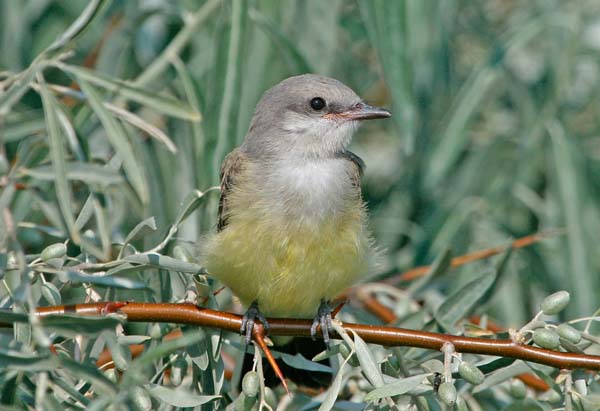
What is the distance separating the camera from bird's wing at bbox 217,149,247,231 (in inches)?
140

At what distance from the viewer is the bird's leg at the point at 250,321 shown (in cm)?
306

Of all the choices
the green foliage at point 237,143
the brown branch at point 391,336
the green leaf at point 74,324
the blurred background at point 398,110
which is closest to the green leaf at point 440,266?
the green foliage at point 237,143

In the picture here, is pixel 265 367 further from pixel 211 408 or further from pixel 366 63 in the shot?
pixel 366 63

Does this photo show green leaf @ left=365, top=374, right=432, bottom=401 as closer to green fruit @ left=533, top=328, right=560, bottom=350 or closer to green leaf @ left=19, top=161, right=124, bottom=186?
green fruit @ left=533, top=328, right=560, bottom=350

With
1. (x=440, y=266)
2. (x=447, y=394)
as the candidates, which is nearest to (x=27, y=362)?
(x=447, y=394)

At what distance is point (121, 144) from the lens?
2.89 m

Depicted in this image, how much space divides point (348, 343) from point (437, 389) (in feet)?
0.86

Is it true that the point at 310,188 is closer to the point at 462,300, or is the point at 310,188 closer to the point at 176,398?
the point at 462,300

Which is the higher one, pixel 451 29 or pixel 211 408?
pixel 451 29

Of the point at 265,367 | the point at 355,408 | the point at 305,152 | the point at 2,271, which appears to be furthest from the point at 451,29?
the point at 2,271

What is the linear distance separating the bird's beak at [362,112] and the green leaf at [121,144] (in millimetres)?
1084

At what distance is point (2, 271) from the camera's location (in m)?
2.54

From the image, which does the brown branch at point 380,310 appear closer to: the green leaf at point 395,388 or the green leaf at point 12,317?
the green leaf at point 395,388

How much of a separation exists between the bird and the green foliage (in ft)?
0.43
